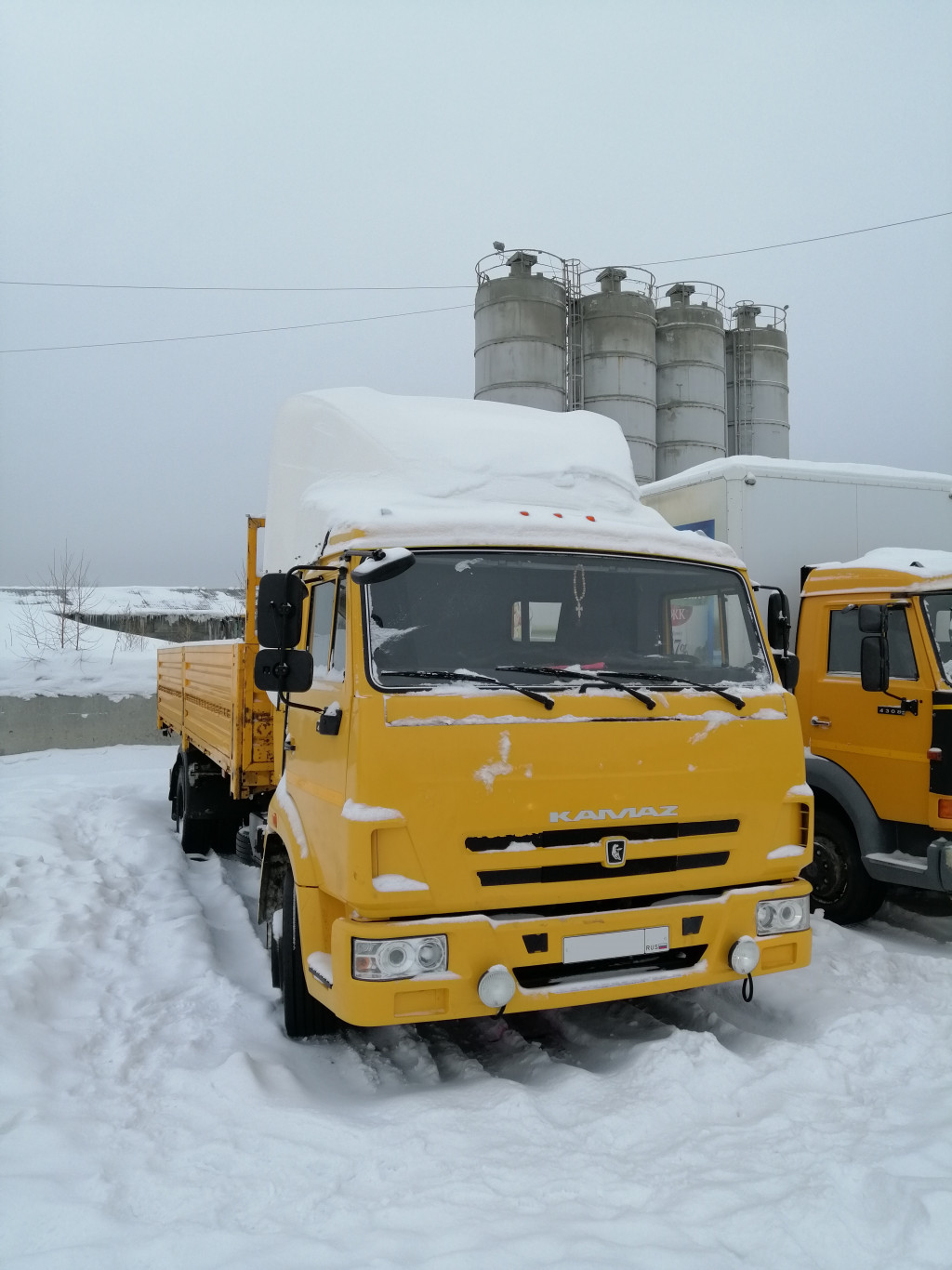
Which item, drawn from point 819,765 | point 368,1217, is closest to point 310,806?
point 368,1217

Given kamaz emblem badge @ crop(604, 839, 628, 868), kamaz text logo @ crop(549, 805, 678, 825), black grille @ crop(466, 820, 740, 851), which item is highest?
kamaz text logo @ crop(549, 805, 678, 825)

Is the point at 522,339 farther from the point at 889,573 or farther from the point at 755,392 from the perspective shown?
the point at 889,573

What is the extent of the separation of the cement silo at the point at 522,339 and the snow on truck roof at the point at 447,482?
17.0 m

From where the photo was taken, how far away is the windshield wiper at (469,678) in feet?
11.5

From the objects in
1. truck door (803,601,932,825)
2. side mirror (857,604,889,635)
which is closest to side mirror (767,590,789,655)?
side mirror (857,604,889,635)

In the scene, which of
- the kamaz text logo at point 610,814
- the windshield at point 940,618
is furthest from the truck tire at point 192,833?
the windshield at point 940,618

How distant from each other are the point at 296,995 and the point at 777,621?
110 inches

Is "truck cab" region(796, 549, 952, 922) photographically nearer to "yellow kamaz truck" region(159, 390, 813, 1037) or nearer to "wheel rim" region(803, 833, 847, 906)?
"wheel rim" region(803, 833, 847, 906)

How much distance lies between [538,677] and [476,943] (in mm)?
1027

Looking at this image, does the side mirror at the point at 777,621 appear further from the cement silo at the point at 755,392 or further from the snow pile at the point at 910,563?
the cement silo at the point at 755,392

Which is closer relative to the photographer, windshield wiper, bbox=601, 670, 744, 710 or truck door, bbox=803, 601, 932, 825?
windshield wiper, bbox=601, 670, 744, 710

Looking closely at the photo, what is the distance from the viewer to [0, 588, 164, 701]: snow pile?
14.2 metres

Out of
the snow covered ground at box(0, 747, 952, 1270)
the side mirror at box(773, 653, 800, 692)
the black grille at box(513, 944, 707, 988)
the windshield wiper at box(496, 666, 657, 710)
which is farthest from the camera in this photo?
the side mirror at box(773, 653, 800, 692)

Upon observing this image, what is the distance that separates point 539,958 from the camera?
344 centimetres
